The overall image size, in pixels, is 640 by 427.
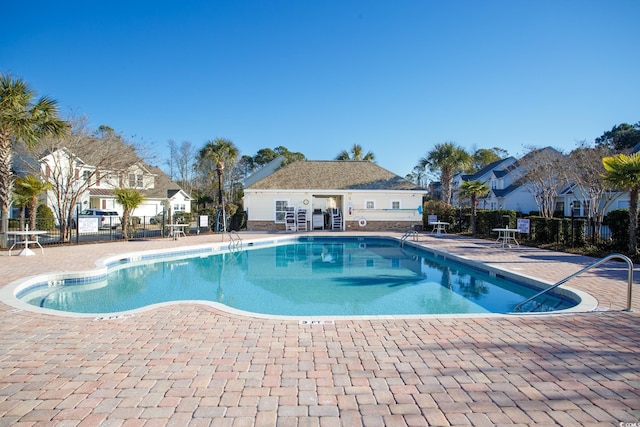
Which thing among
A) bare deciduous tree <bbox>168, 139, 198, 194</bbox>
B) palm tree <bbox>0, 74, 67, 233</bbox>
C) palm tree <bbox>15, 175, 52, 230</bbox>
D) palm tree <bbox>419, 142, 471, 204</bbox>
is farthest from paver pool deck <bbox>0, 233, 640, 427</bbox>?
bare deciduous tree <bbox>168, 139, 198, 194</bbox>

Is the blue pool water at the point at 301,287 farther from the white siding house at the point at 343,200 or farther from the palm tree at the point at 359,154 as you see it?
the palm tree at the point at 359,154

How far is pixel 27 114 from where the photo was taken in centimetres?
1195

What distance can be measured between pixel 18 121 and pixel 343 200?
1678 centimetres

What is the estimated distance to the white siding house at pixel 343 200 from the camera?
22516 millimetres

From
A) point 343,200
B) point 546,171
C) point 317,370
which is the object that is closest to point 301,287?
point 317,370

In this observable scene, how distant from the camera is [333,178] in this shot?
79.4 ft

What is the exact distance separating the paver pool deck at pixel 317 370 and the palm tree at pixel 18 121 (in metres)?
9.78

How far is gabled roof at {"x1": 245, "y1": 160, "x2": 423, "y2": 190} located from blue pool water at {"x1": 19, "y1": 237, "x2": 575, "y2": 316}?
1014 centimetres

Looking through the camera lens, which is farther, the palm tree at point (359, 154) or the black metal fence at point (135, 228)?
the palm tree at point (359, 154)

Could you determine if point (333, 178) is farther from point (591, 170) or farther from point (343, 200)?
point (591, 170)

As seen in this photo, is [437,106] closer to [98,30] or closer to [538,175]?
[538,175]

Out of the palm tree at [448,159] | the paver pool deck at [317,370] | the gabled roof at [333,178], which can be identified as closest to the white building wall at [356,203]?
the gabled roof at [333,178]

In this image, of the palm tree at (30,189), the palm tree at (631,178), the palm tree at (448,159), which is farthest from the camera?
the palm tree at (448,159)

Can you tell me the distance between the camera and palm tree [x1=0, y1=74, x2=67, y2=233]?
37.6ft
